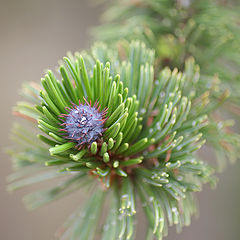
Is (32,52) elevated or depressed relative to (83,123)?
elevated

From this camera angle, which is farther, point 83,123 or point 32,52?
point 32,52

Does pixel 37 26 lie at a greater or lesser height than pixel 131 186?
greater

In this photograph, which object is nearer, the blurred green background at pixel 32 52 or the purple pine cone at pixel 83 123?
the purple pine cone at pixel 83 123

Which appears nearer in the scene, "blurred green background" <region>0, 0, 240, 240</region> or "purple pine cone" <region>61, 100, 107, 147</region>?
"purple pine cone" <region>61, 100, 107, 147</region>

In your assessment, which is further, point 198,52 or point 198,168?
point 198,52

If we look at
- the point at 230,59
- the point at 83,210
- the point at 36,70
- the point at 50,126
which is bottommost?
the point at 83,210

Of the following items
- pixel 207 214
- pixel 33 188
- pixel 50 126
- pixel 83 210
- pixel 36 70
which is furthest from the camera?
pixel 36 70

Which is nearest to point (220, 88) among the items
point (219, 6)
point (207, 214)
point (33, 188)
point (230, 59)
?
point (230, 59)

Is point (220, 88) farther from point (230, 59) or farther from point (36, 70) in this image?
point (36, 70)
